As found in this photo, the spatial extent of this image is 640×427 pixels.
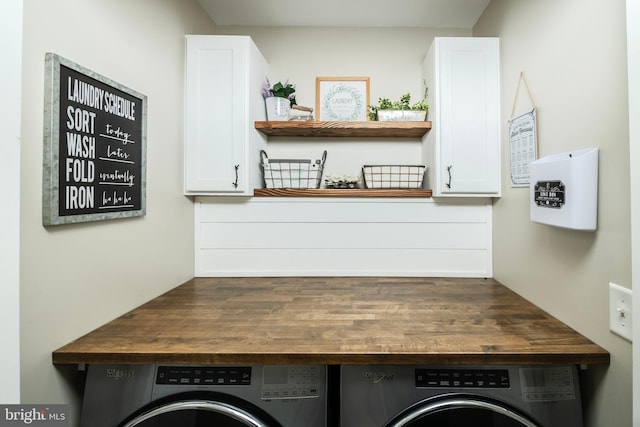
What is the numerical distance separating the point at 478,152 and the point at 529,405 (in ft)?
3.98

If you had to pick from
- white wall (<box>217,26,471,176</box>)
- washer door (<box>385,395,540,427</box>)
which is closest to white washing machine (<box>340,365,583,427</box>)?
washer door (<box>385,395,540,427</box>)

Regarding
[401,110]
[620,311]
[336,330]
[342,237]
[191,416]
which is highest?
[401,110]

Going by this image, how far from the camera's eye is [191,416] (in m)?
1.07

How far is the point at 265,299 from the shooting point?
161 cm

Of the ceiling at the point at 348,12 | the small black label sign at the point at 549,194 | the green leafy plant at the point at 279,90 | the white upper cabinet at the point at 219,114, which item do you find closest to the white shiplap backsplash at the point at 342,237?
the white upper cabinet at the point at 219,114

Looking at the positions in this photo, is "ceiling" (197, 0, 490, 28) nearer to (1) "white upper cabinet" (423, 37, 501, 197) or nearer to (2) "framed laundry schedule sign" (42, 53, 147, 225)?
(1) "white upper cabinet" (423, 37, 501, 197)

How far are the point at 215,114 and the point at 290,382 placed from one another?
4.59 ft

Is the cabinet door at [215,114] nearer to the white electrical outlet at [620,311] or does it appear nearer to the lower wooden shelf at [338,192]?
the lower wooden shelf at [338,192]

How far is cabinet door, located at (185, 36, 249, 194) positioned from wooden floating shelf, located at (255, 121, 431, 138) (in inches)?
7.0

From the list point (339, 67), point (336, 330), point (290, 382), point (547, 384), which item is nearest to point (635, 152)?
point (547, 384)

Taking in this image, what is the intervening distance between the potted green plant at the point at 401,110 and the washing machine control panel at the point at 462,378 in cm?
135

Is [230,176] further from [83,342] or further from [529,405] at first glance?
[529,405]

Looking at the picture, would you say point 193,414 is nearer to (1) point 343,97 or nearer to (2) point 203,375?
(2) point 203,375

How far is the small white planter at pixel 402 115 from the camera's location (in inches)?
76.9
